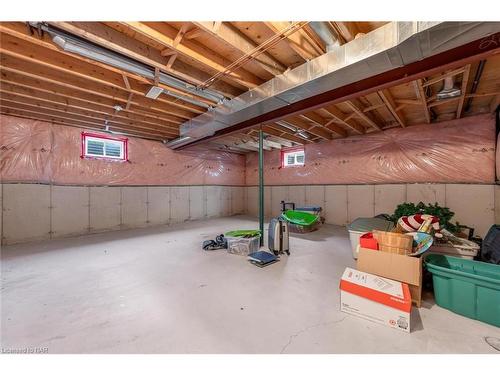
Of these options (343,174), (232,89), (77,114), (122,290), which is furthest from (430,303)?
(77,114)

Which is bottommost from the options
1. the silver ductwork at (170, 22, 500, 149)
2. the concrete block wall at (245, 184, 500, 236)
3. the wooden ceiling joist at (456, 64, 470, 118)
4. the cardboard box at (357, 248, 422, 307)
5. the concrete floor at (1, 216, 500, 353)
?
the concrete floor at (1, 216, 500, 353)

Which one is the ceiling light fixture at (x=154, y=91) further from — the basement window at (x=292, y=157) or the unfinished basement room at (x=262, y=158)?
the basement window at (x=292, y=157)

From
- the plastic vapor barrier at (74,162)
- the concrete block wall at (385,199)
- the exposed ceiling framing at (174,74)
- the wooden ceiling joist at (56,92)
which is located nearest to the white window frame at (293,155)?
the concrete block wall at (385,199)

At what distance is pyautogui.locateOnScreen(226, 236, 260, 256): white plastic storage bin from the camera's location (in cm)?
320

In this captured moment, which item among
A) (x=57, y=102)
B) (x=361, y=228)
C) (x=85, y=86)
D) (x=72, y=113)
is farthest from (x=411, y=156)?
(x=72, y=113)

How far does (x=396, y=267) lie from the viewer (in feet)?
6.23

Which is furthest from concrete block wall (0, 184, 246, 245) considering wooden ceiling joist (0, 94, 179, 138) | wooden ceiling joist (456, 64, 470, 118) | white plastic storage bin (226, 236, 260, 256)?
wooden ceiling joist (456, 64, 470, 118)

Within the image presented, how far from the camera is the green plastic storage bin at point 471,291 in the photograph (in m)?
1.54

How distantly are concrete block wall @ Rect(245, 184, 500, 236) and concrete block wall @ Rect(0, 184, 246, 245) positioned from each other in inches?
116

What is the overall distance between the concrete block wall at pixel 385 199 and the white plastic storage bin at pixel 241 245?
3.38m

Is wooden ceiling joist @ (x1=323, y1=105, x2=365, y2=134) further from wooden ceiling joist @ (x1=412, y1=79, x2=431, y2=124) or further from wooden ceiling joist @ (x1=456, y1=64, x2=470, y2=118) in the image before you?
wooden ceiling joist @ (x1=456, y1=64, x2=470, y2=118)

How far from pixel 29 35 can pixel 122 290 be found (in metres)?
2.67

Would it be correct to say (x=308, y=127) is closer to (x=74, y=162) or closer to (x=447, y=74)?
(x=447, y=74)
